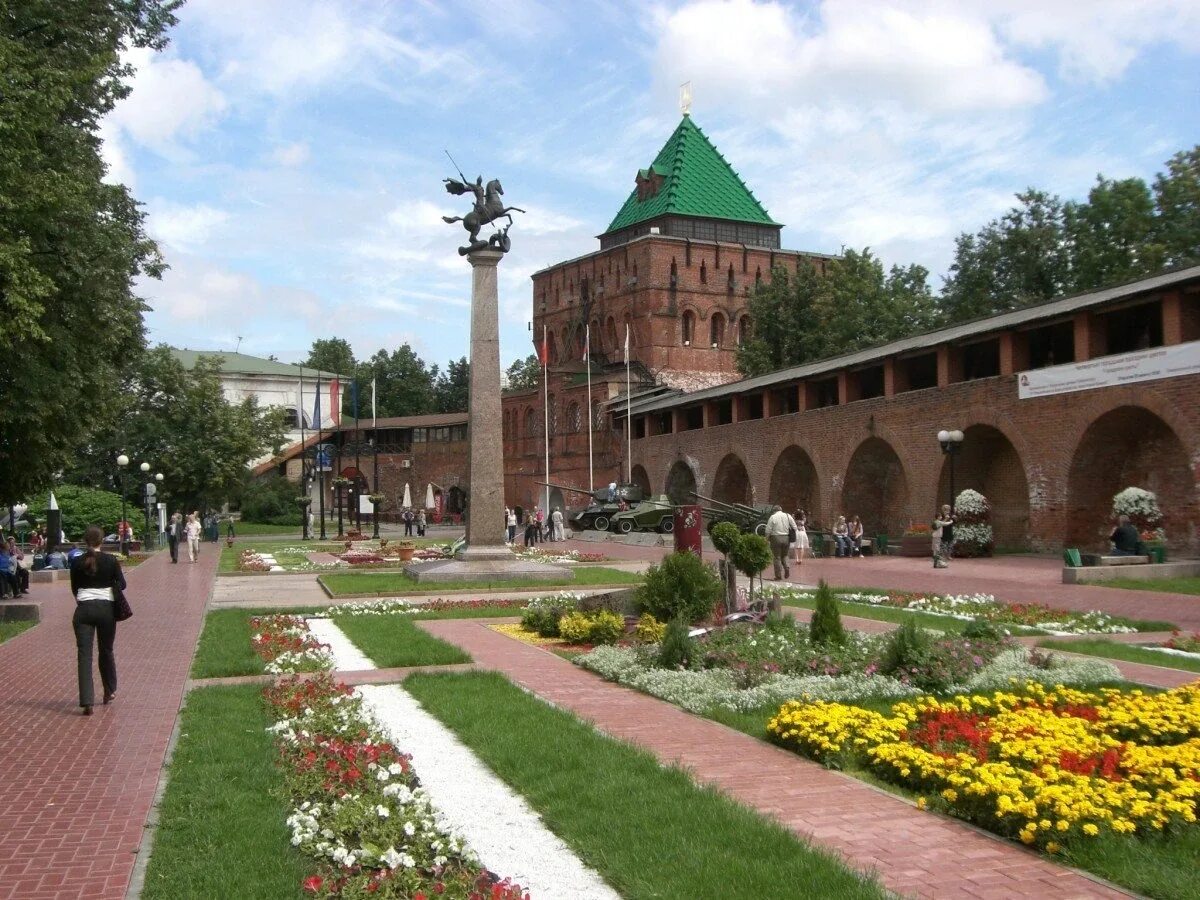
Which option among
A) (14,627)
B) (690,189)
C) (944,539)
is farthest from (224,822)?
(690,189)

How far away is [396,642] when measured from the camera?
14.0 metres

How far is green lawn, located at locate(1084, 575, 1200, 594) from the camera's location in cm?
1900

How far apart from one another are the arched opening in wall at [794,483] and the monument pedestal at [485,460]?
19881mm

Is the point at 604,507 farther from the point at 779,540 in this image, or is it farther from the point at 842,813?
the point at 842,813

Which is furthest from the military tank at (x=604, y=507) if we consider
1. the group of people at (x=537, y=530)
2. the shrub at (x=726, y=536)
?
the shrub at (x=726, y=536)

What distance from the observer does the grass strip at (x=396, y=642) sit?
1246 cm

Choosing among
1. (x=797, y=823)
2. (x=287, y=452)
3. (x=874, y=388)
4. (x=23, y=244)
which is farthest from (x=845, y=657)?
(x=287, y=452)

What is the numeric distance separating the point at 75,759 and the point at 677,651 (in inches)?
216

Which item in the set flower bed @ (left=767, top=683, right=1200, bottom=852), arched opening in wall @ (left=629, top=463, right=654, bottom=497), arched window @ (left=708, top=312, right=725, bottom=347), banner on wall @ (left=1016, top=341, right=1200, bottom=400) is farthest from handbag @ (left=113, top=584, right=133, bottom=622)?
arched window @ (left=708, top=312, right=725, bottom=347)

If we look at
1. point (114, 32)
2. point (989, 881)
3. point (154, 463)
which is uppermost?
point (114, 32)

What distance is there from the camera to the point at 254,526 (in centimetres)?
6519

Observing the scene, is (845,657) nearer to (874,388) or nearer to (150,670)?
(150,670)

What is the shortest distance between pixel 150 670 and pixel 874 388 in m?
29.3

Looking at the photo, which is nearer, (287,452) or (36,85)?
(36,85)
